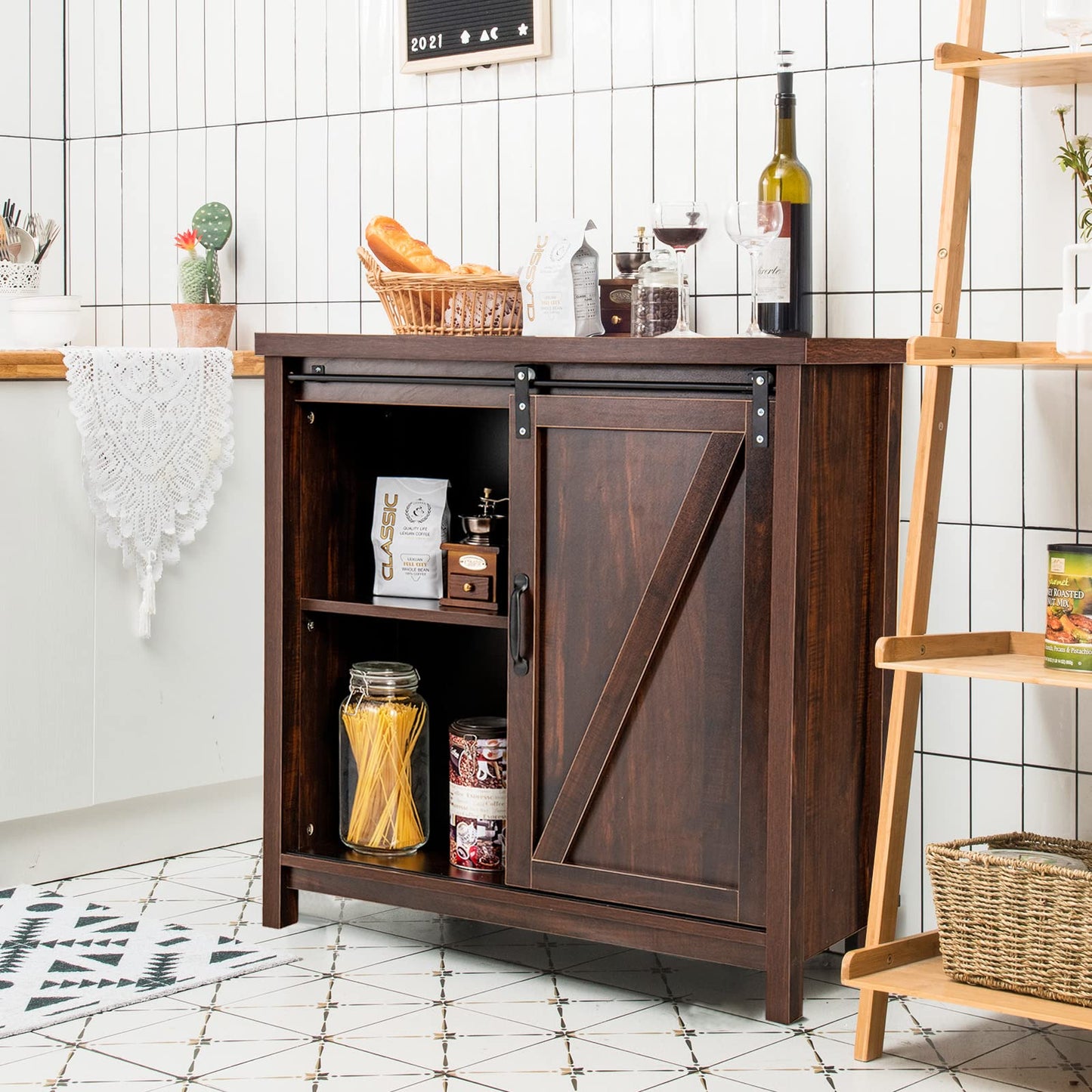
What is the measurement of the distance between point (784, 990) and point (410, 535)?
100cm

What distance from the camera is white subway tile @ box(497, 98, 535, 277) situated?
10.1 feet

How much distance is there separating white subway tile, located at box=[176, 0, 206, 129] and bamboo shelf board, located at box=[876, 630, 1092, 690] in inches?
82.8

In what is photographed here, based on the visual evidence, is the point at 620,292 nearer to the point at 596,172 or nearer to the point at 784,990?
the point at 596,172

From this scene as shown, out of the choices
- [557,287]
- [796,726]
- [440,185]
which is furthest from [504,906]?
[440,185]

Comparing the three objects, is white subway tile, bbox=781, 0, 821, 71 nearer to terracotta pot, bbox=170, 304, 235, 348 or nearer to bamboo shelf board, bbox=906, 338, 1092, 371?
bamboo shelf board, bbox=906, 338, 1092, 371

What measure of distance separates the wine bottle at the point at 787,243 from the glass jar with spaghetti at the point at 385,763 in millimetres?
880

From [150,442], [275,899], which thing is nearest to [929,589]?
[275,899]

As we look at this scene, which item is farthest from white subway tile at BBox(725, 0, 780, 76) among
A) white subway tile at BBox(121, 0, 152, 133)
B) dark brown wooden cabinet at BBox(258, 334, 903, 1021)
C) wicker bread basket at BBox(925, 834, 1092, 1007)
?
white subway tile at BBox(121, 0, 152, 133)

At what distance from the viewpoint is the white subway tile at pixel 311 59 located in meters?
3.36

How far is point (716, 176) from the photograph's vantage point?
9.21 feet

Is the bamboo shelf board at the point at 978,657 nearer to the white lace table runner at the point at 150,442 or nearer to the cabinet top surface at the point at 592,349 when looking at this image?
the cabinet top surface at the point at 592,349

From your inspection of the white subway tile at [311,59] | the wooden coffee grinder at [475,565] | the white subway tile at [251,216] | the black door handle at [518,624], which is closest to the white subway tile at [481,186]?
the white subway tile at [311,59]

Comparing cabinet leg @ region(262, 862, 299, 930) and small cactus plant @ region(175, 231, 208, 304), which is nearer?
cabinet leg @ region(262, 862, 299, 930)

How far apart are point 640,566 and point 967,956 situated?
2.34 feet
